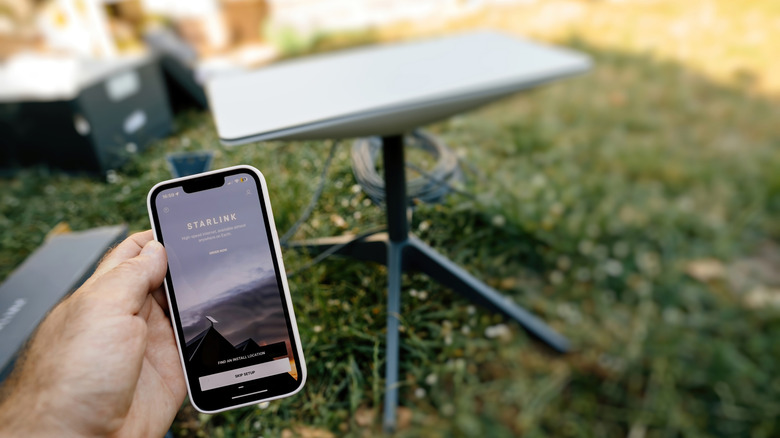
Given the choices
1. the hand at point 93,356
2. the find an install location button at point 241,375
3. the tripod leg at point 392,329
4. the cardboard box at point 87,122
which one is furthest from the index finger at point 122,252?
the cardboard box at point 87,122

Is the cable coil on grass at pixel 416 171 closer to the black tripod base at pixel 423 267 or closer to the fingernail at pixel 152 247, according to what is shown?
the black tripod base at pixel 423 267

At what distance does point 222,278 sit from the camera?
1.65ft

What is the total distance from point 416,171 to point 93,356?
3.59ft

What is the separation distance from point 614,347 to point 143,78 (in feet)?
7.70

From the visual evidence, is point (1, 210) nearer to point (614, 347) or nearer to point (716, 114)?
point (614, 347)

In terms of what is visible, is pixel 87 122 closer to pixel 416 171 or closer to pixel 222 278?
pixel 416 171

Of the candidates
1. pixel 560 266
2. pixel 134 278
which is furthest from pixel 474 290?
pixel 134 278

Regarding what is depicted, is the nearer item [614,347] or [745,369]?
[745,369]

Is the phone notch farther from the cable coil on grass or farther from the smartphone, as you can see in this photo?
the cable coil on grass

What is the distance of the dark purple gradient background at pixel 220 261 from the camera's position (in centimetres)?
50

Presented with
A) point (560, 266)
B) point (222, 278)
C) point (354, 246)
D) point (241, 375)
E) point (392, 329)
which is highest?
point (222, 278)

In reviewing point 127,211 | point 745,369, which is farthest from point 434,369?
point 127,211

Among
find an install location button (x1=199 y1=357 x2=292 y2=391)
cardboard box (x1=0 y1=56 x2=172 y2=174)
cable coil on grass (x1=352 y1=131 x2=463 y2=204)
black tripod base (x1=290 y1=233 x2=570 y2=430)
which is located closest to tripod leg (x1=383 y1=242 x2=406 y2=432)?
black tripod base (x1=290 y1=233 x2=570 y2=430)

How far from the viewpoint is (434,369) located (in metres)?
1.27
